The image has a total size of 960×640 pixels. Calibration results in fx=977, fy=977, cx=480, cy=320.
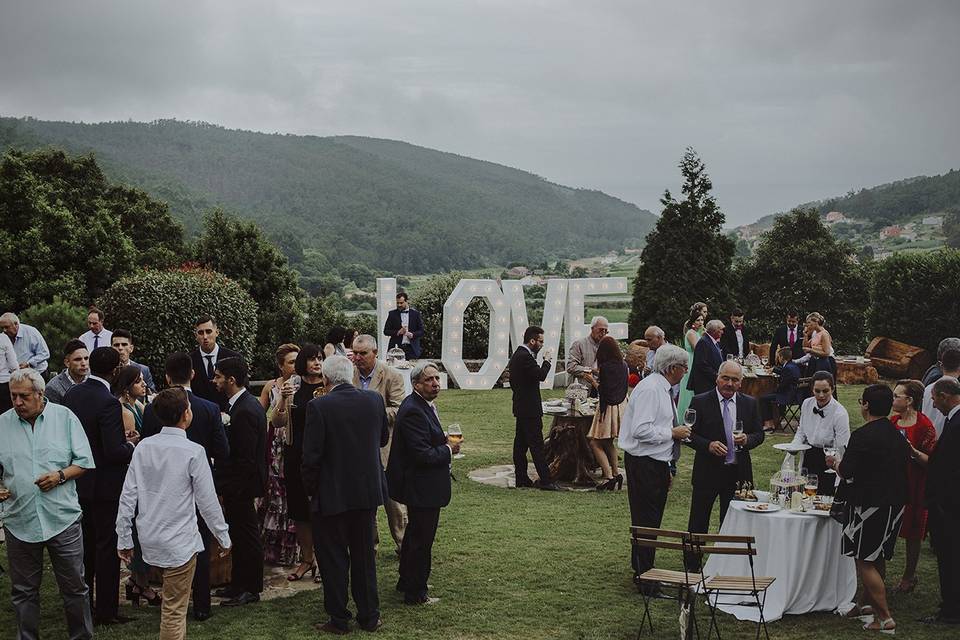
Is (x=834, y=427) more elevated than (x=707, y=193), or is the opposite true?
(x=707, y=193)

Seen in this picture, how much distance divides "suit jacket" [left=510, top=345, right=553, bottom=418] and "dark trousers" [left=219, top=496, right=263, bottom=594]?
14.4 feet

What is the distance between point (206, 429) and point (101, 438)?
677mm

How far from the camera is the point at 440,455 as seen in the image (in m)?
7.14

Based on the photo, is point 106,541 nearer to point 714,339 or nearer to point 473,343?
point 714,339

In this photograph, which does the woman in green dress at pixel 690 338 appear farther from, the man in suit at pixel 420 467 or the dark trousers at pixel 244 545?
the dark trousers at pixel 244 545

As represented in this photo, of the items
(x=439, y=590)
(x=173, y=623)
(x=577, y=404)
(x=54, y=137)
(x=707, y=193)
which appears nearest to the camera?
(x=173, y=623)

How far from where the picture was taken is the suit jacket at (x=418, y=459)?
7.09 meters

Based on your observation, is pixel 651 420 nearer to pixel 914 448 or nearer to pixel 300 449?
pixel 914 448

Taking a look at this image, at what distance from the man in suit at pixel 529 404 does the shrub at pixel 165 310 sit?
8537mm

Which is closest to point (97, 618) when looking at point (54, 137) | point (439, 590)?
point (439, 590)

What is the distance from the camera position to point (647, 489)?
7.66 m

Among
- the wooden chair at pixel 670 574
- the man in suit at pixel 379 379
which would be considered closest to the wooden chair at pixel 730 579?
the wooden chair at pixel 670 574

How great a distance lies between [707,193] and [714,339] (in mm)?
25761

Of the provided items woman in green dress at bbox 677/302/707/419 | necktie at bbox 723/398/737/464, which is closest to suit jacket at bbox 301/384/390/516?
necktie at bbox 723/398/737/464
